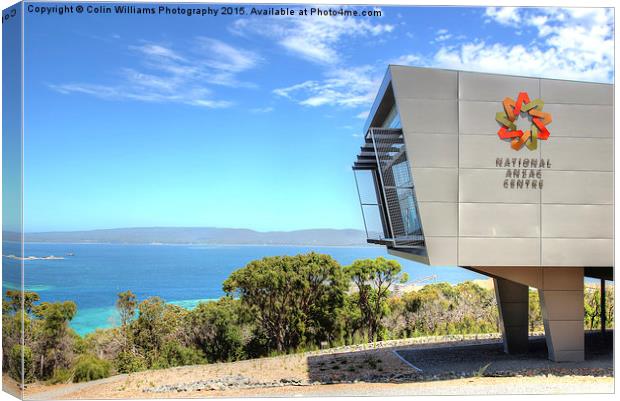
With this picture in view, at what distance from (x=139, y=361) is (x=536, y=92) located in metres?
17.4

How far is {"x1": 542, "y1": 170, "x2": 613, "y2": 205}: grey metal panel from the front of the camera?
14008mm

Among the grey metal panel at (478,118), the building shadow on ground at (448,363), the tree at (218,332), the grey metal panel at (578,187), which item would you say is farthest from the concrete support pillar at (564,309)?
the tree at (218,332)

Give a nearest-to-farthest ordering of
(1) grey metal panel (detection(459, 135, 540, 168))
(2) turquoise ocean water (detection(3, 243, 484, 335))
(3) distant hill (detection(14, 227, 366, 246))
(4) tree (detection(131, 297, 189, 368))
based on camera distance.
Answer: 1. (1) grey metal panel (detection(459, 135, 540, 168))
2. (4) tree (detection(131, 297, 189, 368))
3. (2) turquoise ocean water (detection(3, 243, 484, 335))
4. (3) distant hill (detection(14, 227, 366, 246))

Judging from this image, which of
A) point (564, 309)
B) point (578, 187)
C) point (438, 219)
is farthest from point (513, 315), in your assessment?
point (438, 219)

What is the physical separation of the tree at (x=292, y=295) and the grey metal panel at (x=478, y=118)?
44.0 feet

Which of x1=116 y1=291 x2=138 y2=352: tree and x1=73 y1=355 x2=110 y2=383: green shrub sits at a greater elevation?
x1=116 y1=291 x2=138 y2=352: tree

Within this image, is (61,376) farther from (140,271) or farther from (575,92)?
(140,271)

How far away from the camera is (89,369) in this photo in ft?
69.7

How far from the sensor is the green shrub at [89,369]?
20.7 m

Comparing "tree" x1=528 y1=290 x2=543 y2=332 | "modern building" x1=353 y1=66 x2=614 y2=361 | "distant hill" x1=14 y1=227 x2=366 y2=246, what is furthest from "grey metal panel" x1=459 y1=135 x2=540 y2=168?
"distant hill" x1=14 y1=227 x2=366 y2=246

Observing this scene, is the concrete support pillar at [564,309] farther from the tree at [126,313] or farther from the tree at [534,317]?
the tree at [126,313]

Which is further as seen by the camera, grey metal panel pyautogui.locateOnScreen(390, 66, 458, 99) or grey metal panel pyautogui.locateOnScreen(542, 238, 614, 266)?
grey metal panel pyautogui.locateOnScreen(542, 238, 614, 266)

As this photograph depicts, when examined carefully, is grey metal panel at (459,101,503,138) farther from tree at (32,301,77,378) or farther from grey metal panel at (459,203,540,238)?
tree at (32,301,77,378)

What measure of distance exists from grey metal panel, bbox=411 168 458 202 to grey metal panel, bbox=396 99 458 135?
2.74 feet
